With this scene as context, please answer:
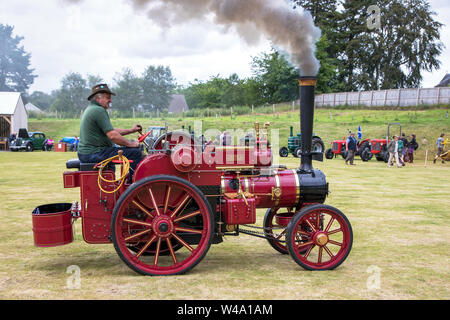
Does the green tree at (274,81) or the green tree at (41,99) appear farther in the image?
the green tree at (41,99)

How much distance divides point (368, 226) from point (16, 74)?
7929cm

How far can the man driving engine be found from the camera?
4.23 metres

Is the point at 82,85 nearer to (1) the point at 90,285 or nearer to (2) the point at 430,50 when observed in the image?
(2) the point at 430,50

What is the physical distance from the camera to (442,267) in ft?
14.6

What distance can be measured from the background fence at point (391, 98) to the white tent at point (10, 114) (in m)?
28.6

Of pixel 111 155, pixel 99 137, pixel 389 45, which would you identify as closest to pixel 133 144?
Answer: pixel 111 155

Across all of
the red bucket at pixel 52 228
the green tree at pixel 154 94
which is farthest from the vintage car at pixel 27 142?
the red bucket at pixel 52 228

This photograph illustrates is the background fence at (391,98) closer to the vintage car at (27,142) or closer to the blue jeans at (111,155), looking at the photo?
the vintage car at (27,142)

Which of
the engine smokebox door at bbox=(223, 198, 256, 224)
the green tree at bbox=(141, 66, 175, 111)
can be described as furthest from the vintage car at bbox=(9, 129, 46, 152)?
the engine smokebox door at bbox=(223, 198, 256, 224)

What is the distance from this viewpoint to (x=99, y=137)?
4.34 metres

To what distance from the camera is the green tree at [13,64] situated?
72.8 metres

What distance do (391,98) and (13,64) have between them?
65.3 m

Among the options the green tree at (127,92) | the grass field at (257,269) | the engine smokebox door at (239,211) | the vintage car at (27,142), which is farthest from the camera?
the green tree at (127,92)
